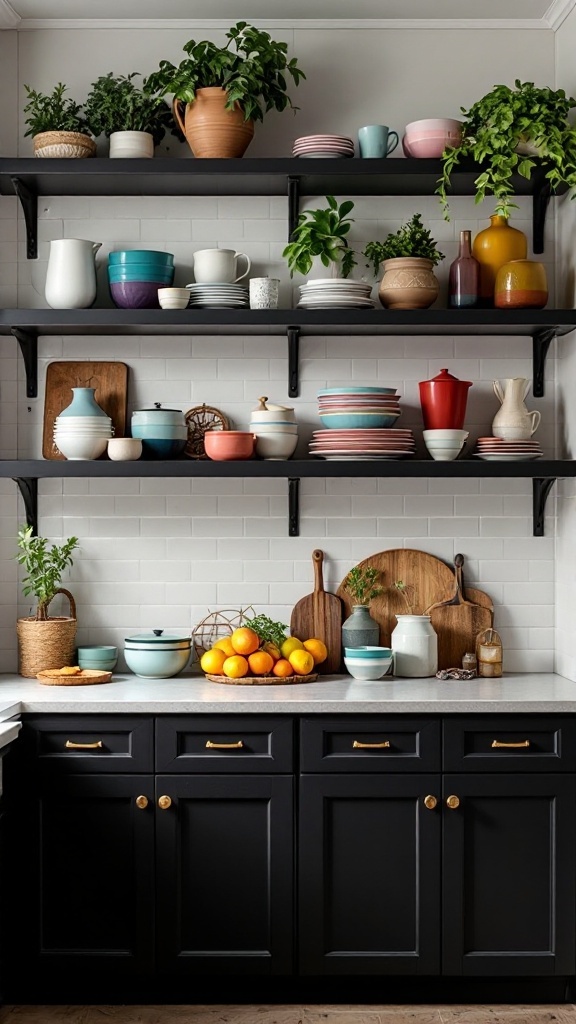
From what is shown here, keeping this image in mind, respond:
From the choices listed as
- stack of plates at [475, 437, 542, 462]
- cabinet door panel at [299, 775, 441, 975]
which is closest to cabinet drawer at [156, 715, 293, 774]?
cabinet door panel at [299, 775, 441, 975]

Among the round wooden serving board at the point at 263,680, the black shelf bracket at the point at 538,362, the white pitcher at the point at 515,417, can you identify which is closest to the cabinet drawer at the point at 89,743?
the round wooden serving board at the point at 263,680

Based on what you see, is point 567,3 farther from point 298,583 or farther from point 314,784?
point 314,784

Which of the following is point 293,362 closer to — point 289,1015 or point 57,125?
point 57,125

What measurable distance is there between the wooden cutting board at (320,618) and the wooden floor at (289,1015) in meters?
1.04

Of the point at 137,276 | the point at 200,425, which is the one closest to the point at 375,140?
the point at 137,276

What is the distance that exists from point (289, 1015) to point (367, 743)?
31.5 inches

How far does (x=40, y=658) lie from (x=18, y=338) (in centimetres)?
105

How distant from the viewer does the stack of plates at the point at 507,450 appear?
10.8ft

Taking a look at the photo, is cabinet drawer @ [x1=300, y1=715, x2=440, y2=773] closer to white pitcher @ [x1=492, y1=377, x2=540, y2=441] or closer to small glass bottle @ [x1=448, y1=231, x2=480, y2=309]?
white pitcher @ [x1=492, y1=377, x2=540, y2=441]

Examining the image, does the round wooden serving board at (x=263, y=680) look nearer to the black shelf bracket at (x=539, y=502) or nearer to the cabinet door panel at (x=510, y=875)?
the cabinet door panel at (x=510, y=875)

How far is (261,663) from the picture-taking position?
126 inches

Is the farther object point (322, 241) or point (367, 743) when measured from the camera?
point (322, 241)

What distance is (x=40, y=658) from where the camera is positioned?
11.0 ft

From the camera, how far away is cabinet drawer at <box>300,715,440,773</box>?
9.75 feet
